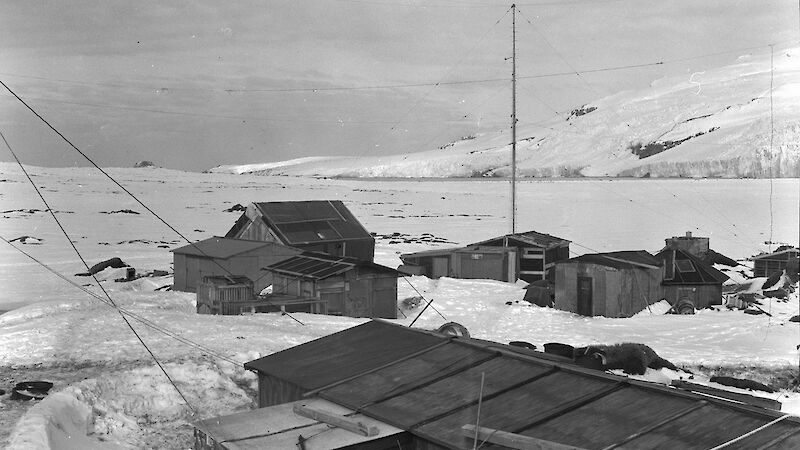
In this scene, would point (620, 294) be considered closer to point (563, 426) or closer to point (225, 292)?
point (225, 292)

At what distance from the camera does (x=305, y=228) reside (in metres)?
39.8

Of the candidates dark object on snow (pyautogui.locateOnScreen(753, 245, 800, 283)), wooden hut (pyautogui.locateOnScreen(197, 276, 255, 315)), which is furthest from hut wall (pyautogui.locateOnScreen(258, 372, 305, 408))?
dark object on snow (pyautogui.locateOnScreen(753, 245, 800, 283))

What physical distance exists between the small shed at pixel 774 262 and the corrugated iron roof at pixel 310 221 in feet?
79.6

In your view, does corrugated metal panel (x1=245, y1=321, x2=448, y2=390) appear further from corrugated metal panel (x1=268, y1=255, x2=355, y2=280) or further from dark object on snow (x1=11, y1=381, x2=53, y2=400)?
corrugated metal panel (x1=268, y1=255, x2=355, y2=280)

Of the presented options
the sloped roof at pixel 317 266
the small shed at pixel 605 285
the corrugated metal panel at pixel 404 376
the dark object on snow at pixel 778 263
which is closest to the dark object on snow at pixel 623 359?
the corrugated metal panel at pixel 404 376

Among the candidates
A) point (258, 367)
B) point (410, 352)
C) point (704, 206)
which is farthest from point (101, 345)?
point (704, 206)

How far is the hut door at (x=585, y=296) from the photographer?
32156 millimetres

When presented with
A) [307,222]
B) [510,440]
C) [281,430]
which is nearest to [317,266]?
[307,222]

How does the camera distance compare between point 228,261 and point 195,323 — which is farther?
point 228,261

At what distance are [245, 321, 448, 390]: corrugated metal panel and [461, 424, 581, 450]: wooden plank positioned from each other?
351cm

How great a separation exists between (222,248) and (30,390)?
19.5 m

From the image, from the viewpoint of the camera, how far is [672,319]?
31.2 m

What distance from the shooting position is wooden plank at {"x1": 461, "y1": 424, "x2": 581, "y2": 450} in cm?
852

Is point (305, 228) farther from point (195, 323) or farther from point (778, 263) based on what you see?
point (778, 263)
